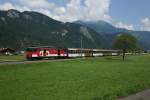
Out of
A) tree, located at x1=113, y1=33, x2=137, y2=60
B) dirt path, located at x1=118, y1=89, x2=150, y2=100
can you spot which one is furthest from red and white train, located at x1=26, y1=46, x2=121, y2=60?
dirt path, located at x1=118, y1=89, x2=150, y2=100

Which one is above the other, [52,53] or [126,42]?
[126,42]

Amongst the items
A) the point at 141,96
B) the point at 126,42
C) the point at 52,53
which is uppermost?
the point at 126,42

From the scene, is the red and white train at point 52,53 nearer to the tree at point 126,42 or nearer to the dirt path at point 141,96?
the tree at point 126,42

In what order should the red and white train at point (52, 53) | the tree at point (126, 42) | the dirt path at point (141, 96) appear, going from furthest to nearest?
1. the tree at point (126, 42)
2. the red and white train at point (52, 53)
3. the dirt path at point (141, 96)

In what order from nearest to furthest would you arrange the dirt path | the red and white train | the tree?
the dirt path, the red and white train, the tree

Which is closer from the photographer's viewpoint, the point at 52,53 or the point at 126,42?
the point at 52,53

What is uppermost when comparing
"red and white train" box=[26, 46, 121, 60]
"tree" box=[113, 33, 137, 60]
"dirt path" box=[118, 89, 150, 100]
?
"tree" box=[113, 33, 137, 60]

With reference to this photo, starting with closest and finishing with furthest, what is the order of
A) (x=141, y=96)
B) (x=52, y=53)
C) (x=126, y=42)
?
(x=141, y=96) < (x=52, y=53) < (x=126, y=42)

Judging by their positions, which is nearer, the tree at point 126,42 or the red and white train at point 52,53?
the red and white train at point 52,53

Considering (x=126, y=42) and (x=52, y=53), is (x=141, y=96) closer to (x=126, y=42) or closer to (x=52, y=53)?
(x=52, y=53)

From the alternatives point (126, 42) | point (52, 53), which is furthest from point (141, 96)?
point (126, 42)

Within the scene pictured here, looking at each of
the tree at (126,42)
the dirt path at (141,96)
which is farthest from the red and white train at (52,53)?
the dirt path at (141,96)

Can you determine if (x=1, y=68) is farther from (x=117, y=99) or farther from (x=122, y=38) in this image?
(x=122, y=38)

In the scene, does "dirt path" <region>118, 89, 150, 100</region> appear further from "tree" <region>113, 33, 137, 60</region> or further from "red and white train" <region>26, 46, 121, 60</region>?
"tree" <region>113, 33, 137, 60</region>
